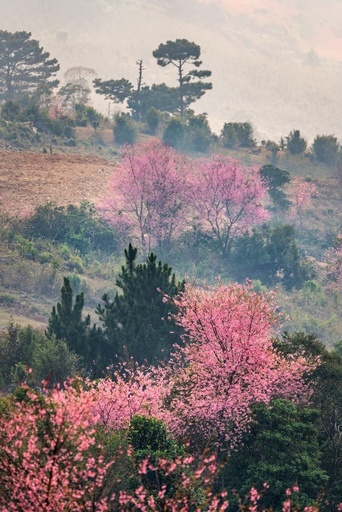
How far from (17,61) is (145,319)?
9589 centimetres

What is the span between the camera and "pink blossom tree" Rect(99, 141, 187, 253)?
268 feet

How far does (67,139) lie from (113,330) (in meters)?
60.8

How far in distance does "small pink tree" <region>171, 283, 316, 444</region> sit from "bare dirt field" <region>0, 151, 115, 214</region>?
4470 centimetres

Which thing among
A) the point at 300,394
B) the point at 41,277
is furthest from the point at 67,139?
the point at 300,394

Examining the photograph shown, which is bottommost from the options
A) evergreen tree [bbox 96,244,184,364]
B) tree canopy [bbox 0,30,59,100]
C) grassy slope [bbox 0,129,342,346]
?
grassy slope [bbox 0,129,342,346]

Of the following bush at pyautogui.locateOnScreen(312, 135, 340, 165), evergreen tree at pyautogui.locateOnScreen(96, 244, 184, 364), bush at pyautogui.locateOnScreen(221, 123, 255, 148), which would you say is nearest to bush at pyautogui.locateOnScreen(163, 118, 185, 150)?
bush at pyautogui.locateOnScreen(221, 123, 255, 148)

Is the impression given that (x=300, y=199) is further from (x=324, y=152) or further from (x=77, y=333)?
(x=77, y=333)

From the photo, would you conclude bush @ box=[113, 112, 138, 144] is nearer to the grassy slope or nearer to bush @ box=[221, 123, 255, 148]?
bush @ box=[221, 123, 255, 148]

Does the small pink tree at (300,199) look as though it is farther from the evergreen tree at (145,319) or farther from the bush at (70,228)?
the evergreen tree at (145,319)

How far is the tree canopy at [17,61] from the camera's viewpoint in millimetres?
132750

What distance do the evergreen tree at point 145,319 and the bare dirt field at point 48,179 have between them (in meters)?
34.7

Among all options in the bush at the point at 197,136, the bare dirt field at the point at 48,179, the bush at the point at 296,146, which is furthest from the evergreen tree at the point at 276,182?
the bush at the point at 296,146

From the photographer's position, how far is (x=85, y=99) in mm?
133875

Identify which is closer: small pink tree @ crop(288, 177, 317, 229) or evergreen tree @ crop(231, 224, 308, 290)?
evergreen tree @ crop(231, 224, 308, 290)
